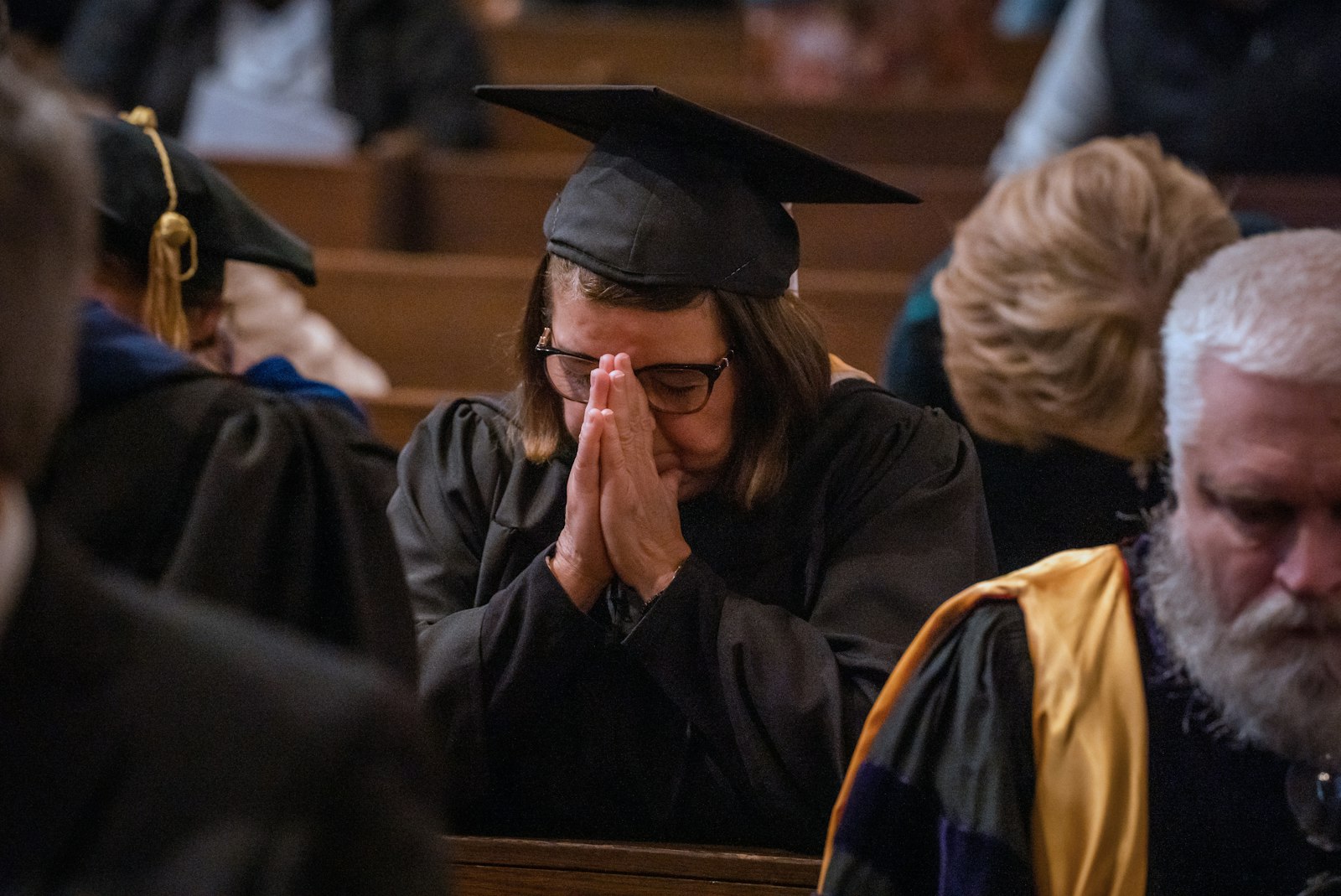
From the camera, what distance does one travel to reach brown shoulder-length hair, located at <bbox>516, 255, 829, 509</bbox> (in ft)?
6.89

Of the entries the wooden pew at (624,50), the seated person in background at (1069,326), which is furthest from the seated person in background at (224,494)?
the wooden pew at (624,50)

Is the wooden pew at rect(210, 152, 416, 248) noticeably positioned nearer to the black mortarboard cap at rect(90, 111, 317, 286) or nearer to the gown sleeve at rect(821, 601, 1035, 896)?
the black mortarboard cap at rect(90, 111, 317, 286)

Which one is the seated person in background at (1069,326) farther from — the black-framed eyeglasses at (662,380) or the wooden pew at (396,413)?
the wooden pew at (396,413)

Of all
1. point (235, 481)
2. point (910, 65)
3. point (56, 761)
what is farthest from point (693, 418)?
point (910, 65)

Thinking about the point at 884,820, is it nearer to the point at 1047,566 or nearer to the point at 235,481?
the point at 1047,566

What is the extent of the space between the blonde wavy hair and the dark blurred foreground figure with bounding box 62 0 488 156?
2802 mm

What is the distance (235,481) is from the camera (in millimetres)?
1554

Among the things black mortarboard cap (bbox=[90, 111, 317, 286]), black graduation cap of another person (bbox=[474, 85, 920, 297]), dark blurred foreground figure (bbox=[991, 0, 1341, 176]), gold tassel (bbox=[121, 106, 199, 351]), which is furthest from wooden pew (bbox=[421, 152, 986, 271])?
gold tassel (bbox=[121, 106, 199, 351])

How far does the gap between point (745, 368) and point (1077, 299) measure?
77 centimetres

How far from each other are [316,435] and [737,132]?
72 centimetres

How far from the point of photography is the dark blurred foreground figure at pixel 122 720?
104 cm

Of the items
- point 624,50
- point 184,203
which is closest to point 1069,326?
point 184,203

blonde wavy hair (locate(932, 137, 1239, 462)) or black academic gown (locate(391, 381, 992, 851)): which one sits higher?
blonde wavy hair (locate(932, 137, 1239, 462))

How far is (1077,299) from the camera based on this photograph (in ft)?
8.73
